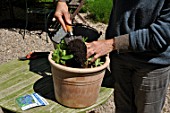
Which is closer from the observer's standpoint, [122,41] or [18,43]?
[122,41]

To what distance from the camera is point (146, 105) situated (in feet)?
6.55

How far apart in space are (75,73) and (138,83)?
0.47 meters

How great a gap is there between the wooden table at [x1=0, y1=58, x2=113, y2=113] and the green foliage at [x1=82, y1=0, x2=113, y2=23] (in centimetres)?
291

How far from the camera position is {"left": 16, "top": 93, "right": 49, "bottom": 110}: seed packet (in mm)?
1907

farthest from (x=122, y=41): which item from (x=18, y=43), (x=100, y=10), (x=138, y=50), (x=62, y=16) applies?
(x=100, y=10)

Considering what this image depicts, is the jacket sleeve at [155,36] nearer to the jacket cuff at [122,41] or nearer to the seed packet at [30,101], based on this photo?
the jacket cuff at [122,41]

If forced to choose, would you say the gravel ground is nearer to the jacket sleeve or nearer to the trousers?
the trousers

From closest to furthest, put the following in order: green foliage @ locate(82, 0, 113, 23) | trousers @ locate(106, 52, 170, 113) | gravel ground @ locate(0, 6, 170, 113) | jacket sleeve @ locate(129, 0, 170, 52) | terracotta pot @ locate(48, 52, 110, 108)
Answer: jacket sleeve @ locate(129, 0, 170, 52) → terracotta pot @ locate(48, 52, 110, 108) → trousers @ locate(106, 52, 170, 113) → gravel ground @ locate(0, 6, 170, 113) → green foliage @ locate(82, 0, 113, 23)

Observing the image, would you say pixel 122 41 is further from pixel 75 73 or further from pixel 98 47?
pixel 75 73

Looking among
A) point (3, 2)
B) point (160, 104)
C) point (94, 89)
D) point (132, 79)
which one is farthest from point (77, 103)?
point (3, 2)

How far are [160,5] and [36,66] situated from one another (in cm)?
118

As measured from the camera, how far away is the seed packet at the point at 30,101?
1907 mm

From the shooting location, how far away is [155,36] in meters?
1.62

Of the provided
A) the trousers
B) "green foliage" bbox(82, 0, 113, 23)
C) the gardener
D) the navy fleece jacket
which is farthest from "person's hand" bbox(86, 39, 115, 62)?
"green foliage" bbox(82, 0, 113, 23)
